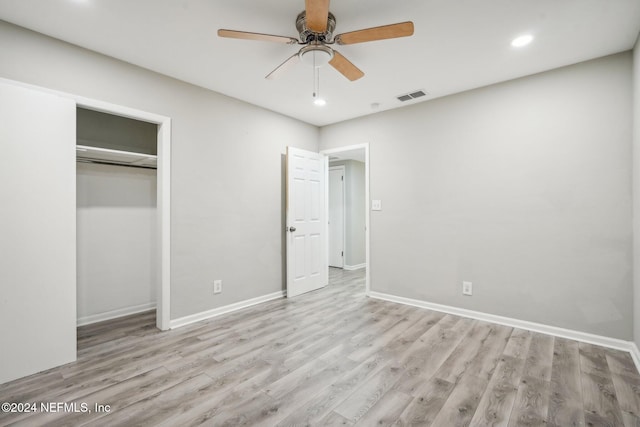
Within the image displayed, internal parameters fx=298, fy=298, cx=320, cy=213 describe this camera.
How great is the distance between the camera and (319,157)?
Result: 4.67 meters

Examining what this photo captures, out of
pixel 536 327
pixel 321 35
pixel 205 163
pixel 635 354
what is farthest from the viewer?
pixel 205 163

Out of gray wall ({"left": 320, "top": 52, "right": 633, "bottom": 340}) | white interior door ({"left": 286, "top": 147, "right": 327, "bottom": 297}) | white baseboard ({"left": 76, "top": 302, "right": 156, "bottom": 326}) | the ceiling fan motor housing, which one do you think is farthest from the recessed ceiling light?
white baseboard ({"left": 76, "top": 302, "right": 156, "bottom": 326})

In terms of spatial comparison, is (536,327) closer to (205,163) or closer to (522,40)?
(522,40)

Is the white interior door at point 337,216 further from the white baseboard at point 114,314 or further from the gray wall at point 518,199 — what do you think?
the white baseboard at point 114,314

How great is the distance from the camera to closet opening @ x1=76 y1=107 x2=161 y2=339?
3.21 meters

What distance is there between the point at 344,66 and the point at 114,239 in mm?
3158

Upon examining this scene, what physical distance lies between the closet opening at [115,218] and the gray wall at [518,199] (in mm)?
2959

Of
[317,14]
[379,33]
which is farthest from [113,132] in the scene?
[379,33]

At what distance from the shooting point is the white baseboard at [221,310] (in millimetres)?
3152

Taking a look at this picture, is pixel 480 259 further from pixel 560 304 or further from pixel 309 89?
pixel 309 89

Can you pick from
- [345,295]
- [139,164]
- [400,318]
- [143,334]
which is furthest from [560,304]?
[139,164]

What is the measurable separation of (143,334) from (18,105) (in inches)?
85.3

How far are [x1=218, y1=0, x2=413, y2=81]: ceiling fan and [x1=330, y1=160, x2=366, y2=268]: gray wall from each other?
3.86 m

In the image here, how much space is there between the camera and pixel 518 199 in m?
3.11
